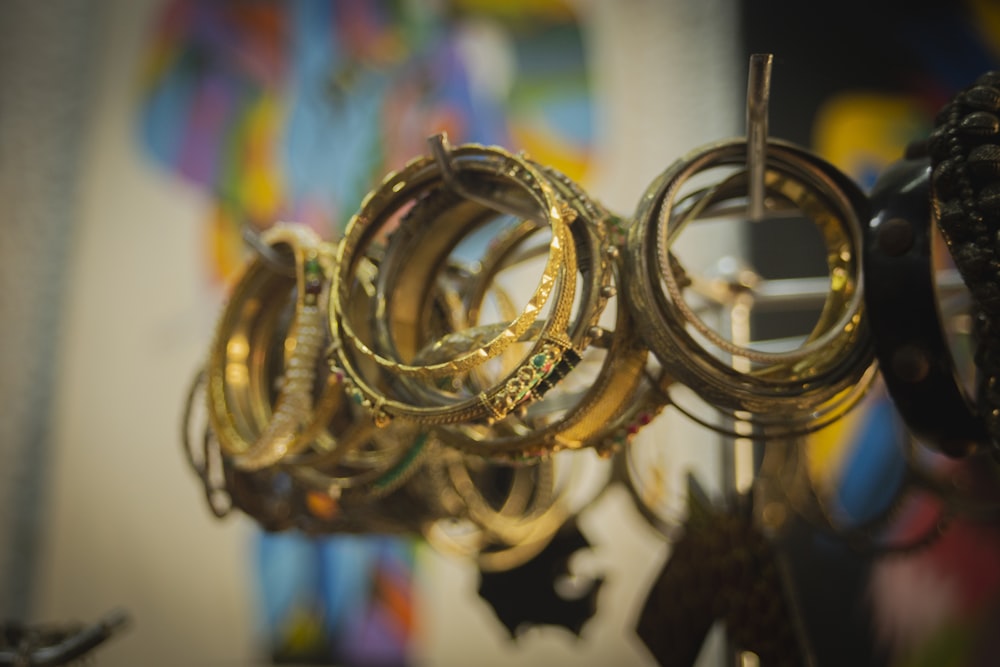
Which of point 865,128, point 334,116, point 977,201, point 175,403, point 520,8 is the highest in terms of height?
point 520,8

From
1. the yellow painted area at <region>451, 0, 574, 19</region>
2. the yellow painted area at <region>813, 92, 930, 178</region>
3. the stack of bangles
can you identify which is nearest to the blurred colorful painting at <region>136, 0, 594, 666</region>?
the yellow painted area at <region>451, 0, 574, 19</region>

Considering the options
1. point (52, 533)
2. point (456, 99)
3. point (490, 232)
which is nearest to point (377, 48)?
point (456, 99)

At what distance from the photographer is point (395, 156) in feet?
8.63

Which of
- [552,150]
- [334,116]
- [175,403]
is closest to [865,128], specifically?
[552,150]

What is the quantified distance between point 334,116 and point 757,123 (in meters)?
2.10

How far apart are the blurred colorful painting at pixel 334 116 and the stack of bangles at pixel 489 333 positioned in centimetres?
140

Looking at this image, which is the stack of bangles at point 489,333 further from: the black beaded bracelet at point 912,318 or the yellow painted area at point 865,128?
the yellow painted area at point 865,128

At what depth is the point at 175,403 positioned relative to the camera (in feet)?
8.87

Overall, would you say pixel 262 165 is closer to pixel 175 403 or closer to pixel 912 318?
pixel 175 403

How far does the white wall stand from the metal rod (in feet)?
4.66

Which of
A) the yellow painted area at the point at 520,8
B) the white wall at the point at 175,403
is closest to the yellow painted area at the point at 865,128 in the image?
the white wall at the point at 175,403

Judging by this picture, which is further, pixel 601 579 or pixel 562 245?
pixel 601 579

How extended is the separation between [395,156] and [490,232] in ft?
1.26

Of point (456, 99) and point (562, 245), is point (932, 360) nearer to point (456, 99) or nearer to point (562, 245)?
point (562, 245)
